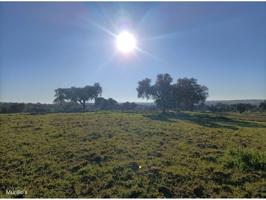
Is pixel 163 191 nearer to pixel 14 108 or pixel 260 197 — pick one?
pixel 260 197

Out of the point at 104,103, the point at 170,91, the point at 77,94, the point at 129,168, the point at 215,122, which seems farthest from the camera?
the point at 104,103

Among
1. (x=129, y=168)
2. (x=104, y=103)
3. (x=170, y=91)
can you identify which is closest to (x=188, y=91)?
(x=170, y=91)

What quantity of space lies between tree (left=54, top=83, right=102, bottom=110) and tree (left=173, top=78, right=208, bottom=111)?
35.5 m

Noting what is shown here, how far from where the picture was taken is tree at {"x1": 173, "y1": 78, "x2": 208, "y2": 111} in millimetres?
75500

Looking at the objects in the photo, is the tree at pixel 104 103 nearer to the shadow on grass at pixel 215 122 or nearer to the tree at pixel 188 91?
the tree at pixel 188 91

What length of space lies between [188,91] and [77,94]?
4137 centimetres

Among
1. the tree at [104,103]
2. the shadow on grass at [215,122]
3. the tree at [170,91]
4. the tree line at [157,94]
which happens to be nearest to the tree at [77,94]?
the tree line at [157,94]

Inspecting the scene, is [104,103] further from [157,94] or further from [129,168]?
[129,168]

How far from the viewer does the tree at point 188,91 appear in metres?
75.5

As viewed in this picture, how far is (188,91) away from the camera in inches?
3081

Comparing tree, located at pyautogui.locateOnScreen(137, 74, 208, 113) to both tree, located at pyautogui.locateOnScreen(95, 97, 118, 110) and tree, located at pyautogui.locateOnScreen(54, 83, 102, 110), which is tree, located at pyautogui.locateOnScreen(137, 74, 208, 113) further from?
tree, located at pyautogui.locateOnScreen(95, 97, 118, 110)

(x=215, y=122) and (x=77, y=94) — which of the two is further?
(x=77, y=94)

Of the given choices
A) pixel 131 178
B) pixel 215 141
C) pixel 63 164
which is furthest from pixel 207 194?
pixel 215 141

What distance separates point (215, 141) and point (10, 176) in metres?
14.9
